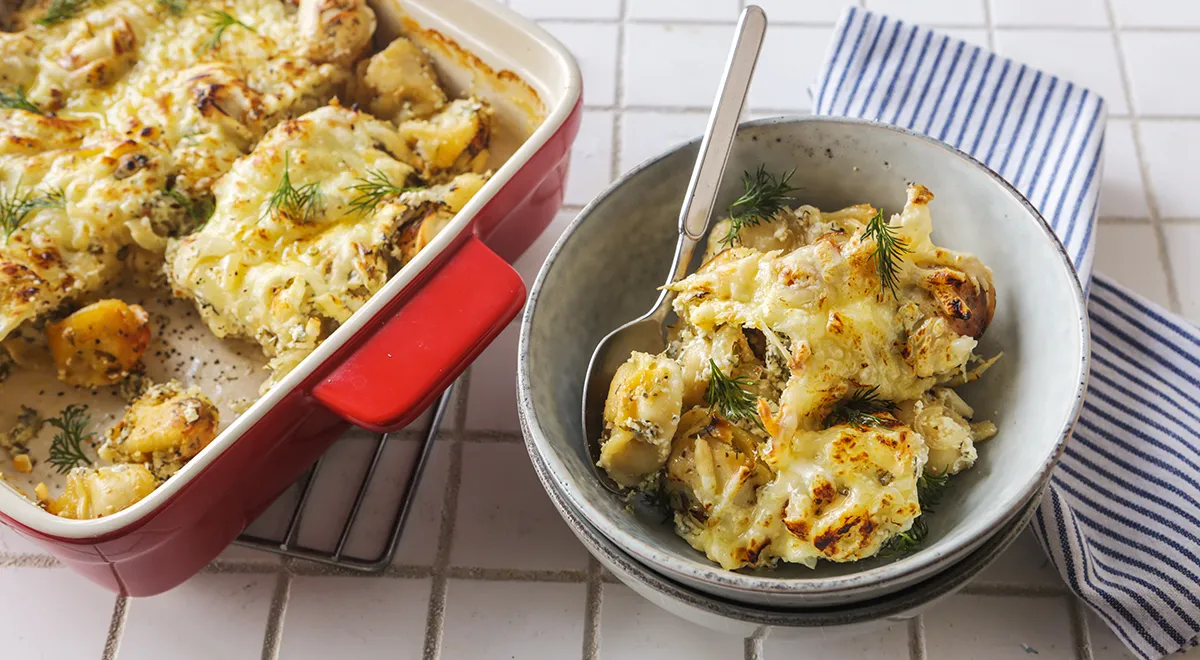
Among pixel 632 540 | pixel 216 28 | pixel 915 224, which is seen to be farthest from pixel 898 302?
pixel 216 28

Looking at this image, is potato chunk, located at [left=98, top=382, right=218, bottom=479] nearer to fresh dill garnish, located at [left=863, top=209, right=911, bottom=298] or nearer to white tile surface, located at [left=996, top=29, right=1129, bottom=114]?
fresh dill garnish, located at [left=863, top=209, right=911, bottom=298]

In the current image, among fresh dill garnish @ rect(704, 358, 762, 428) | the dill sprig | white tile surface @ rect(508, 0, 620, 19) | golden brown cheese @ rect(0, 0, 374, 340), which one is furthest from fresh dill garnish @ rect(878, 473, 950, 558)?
the dill sprig

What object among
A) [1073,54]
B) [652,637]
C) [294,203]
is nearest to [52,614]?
[294,203]

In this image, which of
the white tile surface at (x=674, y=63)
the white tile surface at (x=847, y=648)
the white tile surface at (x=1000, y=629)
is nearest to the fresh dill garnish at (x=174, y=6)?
the white tile surface at (x=674, y=63)

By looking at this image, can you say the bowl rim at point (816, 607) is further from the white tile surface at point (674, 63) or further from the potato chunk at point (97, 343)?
the white tile surface at point (674, 63)

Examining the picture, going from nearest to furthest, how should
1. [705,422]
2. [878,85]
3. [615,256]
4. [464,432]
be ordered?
1. [705,422]
2. [615,256]
3. [464,432]
4. [878,85]

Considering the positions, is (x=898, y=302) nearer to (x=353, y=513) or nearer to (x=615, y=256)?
(x=615, y=256)
